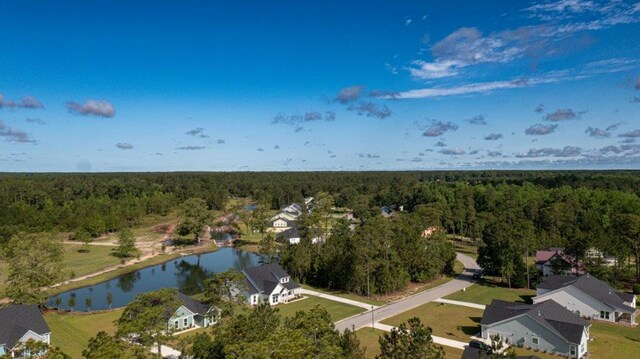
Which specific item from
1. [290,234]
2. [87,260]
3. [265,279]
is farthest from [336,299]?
[87,260]

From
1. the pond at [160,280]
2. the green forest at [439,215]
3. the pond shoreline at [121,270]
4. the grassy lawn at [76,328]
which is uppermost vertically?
the green forest at [439,215]

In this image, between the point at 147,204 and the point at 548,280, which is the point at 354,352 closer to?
the point at 548,280

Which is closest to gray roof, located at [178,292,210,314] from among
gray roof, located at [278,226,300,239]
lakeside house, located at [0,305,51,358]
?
lakeside house, located at [0,305,51,358]

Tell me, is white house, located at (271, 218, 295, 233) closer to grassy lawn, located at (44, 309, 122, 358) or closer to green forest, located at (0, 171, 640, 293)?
green forest, located at (0, 171, 640, 293)

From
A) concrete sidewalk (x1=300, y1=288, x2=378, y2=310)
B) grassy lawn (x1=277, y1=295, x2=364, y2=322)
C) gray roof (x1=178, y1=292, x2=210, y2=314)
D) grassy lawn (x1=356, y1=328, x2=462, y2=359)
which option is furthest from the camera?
concrete sidewalk (x1=300, y1=288, x2=378, y2=310)

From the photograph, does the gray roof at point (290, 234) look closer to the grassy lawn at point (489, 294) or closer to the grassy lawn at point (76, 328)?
the grassy lawn at point (489, 294)

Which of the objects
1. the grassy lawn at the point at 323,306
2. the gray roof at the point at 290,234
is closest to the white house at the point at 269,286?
the grassy lawn at the point at 323,306
